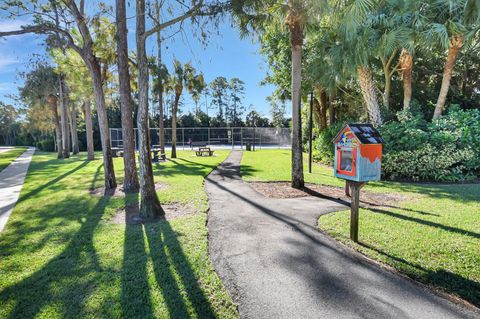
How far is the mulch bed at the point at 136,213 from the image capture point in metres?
4.97

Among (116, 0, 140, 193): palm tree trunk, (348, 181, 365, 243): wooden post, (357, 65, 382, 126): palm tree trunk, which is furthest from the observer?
(357, 65, 382, 126): palm tree trunk

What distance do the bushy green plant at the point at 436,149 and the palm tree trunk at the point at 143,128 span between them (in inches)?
315

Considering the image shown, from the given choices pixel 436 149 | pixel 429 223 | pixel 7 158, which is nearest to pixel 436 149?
pixel 436 149

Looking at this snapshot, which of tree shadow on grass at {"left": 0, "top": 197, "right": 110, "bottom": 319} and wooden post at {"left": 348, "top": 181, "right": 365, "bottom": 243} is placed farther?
wooden post at {"left": 348, "top": 181, "right": 365, "bottom": 243}

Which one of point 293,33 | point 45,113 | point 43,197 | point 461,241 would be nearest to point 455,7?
point 293,33

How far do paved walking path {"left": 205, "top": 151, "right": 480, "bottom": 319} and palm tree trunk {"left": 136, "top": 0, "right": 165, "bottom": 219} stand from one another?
1235 mm

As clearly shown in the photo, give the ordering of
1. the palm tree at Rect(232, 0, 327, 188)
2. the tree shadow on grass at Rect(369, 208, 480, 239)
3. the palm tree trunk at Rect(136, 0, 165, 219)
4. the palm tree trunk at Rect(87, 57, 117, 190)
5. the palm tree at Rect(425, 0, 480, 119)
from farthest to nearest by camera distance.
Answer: the palm tree at Rect(425, 0, 480, 119)
the palm tree trunk at Rect(87, 57, 117, 190)
the palm tree at Rect(232, 0, 327, 188)
the palm tree trunk at Rect(136, 0, 165, 219)
the tree shadow on grass at Rect(369, 208, 480, 239)

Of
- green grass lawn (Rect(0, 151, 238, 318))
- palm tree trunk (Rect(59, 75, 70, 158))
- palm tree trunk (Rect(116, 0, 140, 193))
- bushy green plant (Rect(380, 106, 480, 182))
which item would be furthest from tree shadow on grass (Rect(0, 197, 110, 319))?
palm tree trunk (Rect(59, 75, 70, 158))

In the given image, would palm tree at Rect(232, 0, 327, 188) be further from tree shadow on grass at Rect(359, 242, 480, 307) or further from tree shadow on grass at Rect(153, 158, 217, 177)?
tree shadow on grass at Rect(359, 242, 480, 307)

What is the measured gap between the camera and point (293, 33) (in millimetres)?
7043

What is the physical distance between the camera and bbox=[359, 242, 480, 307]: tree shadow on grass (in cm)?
255

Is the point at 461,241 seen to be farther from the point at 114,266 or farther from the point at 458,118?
the point at 458,118

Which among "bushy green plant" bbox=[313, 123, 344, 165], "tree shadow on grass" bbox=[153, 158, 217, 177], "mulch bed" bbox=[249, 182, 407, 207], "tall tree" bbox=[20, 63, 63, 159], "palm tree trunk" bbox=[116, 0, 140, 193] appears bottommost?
"mulch bed" bbox=[249, 182, 407, 207]

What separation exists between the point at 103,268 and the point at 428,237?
178 inches
